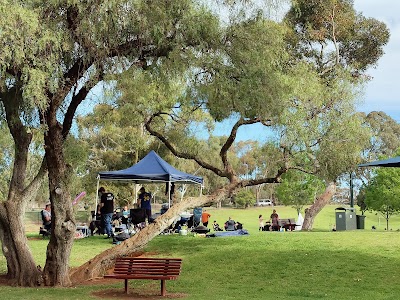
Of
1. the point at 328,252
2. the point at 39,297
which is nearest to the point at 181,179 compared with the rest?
the point at 328,252

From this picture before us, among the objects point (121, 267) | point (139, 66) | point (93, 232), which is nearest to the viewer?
point (121, 267)

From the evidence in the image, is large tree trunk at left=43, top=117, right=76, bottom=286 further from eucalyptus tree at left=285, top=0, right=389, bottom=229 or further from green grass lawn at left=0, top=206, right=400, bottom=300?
eucalyptus tree at left=285, top=0, right=389, bottom=229

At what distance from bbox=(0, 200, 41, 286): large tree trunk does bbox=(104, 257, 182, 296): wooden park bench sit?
2.25m

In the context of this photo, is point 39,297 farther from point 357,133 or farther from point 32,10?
point 357,133

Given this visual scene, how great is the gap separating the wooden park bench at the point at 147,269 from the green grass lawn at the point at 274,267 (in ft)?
1.60

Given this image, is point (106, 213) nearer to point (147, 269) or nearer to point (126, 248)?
point (126, 248)

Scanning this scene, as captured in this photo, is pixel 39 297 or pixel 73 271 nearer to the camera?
pixel 39 297

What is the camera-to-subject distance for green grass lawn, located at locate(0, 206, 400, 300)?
32.8 feet

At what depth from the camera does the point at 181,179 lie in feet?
61.6

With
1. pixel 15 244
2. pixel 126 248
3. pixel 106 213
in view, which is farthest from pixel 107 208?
pixel 15 244

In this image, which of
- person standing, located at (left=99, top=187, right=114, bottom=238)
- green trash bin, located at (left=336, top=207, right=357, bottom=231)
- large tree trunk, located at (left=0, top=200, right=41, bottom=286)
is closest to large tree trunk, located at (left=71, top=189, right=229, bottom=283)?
large tree trunk, located at (left=0, top=200, right=41, bottom=286)

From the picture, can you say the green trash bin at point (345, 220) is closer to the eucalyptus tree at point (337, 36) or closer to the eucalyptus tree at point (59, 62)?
the eucalyptus tree at point (337, 36)

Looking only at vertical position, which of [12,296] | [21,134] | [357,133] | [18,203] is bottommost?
[12,296]

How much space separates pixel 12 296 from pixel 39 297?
462 mm
